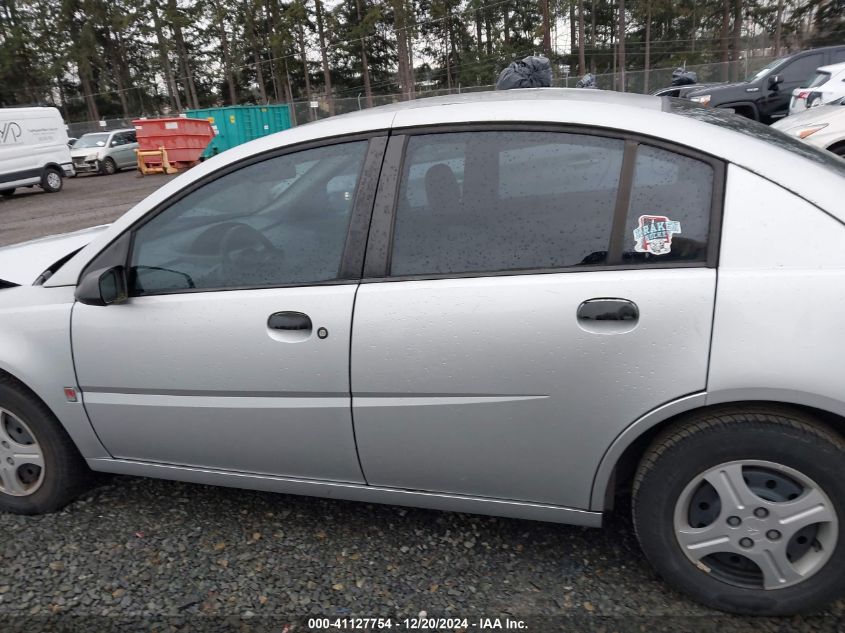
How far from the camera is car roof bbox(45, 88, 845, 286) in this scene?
1873 millimetres

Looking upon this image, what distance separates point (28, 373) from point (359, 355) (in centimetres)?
147

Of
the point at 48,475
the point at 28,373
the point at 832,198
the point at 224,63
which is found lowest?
the point at 48,475

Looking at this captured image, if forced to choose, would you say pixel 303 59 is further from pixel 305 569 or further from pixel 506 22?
pixel 305 569

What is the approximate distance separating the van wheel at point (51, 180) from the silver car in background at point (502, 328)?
1698 centimetres

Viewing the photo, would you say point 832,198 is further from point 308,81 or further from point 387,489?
point 308,81

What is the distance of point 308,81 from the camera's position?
49.5 m

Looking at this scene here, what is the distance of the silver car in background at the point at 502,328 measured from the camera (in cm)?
181

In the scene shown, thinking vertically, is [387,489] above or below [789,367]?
below

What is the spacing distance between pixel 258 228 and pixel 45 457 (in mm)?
1389

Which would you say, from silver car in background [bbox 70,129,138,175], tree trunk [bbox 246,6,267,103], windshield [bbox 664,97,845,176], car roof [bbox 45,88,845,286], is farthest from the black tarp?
tree trunk [bbox 246,6,267,103]

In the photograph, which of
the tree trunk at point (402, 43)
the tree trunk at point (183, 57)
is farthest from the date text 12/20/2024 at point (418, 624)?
the tree trunk at point (183, 57)

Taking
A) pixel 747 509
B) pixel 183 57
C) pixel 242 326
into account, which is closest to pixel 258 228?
pixel 242 326

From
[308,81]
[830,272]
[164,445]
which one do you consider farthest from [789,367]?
[308,81]

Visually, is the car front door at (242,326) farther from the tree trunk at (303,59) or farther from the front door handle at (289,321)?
the tree trunk at (303,59)
